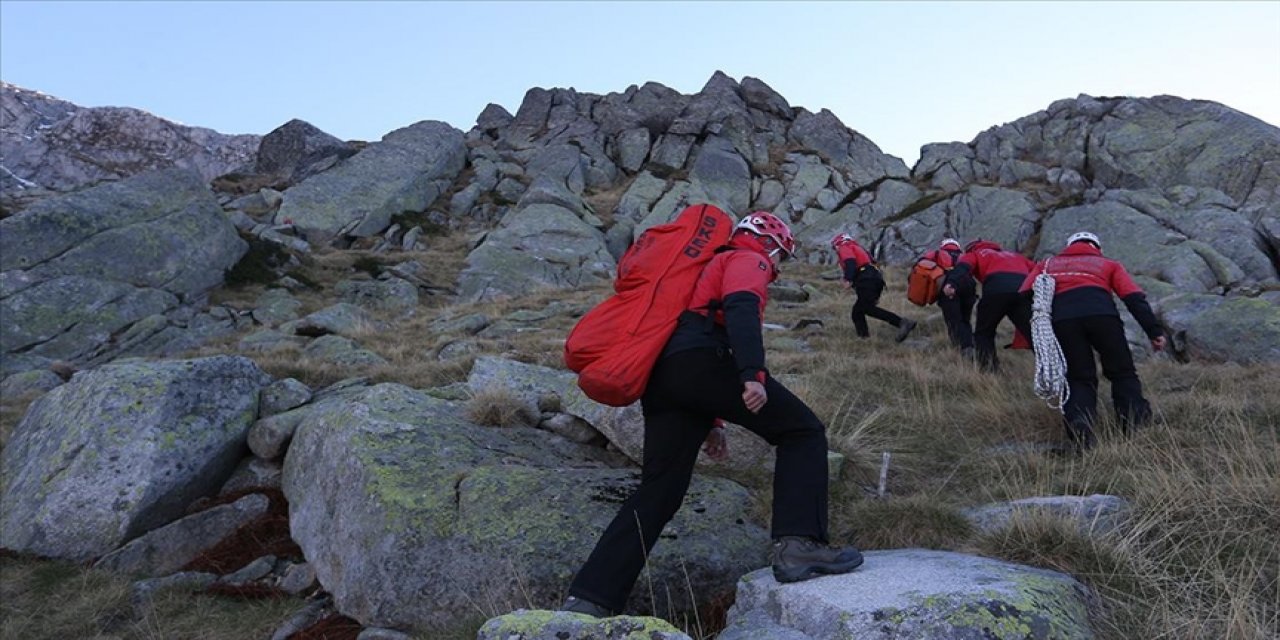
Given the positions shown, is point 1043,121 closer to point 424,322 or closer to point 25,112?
point 424,322

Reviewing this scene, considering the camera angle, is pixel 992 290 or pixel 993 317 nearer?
pixel 992 290

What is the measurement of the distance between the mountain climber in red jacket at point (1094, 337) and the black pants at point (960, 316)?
4.27m

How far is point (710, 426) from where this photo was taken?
448 centimetres

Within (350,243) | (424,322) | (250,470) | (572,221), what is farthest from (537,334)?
(350,243)

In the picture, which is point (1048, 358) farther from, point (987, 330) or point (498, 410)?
point (498, 410)

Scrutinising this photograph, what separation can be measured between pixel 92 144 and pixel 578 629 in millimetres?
83976

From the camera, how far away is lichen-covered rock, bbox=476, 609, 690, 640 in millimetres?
2863

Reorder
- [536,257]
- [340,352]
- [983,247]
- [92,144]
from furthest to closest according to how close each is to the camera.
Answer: [92,144] < [536,257] < [340,352] < [983,247]

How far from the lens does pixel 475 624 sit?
4605mm

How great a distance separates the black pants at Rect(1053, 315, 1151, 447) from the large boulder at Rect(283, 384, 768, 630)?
145 inches

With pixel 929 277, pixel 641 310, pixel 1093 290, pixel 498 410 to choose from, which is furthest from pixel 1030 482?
pixel 929 277

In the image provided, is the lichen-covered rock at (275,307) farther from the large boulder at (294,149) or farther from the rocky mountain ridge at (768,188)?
the large boulder at (294,149)

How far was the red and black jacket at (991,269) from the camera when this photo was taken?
1030 cm

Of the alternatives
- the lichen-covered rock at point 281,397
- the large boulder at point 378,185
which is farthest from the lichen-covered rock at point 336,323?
the large boulder at point 378,185
